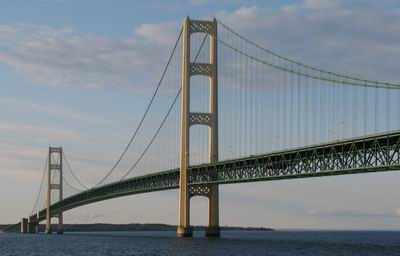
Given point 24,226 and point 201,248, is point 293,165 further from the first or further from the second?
point 24,226

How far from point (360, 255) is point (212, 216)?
90.6 ft

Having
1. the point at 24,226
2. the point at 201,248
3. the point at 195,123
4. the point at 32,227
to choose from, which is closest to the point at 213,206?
the point at 195,123

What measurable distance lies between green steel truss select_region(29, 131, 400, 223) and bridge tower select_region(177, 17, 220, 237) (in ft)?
3.86

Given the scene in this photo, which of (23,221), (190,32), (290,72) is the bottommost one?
(23,221)

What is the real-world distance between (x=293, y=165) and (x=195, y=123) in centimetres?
1609

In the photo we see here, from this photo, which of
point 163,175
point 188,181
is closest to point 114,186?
point 163,175

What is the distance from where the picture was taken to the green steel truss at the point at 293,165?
53.6 m

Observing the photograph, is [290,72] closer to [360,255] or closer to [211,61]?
[211,61]

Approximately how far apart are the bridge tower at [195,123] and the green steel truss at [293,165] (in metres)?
1.18

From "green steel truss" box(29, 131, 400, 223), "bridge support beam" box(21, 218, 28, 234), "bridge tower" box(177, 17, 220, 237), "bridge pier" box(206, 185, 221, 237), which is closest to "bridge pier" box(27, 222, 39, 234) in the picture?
"bridge support beam" box(21, 218, 28, 234)

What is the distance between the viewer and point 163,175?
86938mm

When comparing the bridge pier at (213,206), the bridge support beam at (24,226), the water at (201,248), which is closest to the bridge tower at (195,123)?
the bridge pier at (213,206)

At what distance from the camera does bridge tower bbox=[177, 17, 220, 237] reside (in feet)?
256

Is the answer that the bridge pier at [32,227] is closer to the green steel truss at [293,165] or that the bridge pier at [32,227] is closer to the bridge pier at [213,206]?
the green steel truss at [293,165]
